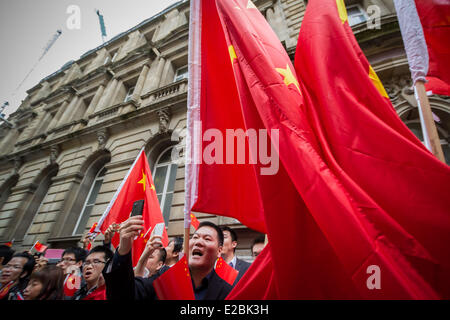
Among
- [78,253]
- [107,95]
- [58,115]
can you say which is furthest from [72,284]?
[58,115]

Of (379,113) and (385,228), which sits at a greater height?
(379,113)

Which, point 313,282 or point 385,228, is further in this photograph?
point 313,282

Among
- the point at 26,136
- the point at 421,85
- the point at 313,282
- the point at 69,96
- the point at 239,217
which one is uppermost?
the point at 69,96

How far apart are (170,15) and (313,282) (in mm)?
16189

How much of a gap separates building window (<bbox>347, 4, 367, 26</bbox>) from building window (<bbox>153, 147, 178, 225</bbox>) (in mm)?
8412

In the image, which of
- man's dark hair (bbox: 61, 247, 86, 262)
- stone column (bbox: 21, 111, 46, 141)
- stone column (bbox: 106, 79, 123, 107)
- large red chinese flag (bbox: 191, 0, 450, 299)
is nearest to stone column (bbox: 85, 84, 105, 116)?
stone column (bbox: 106, 79, 123, 107)

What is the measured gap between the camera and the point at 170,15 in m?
13.3

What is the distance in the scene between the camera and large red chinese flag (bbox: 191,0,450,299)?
105 centimetres

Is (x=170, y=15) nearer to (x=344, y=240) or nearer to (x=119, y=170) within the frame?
(x=119, y=170)

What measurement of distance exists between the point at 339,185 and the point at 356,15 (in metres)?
9.71

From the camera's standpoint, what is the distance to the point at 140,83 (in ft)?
35.0

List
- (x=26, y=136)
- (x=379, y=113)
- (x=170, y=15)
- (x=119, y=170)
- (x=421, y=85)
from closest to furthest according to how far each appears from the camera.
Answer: (x=379, y=113) < (x=421, y=85) < (x=119, y=170) < (x=170, y=15) < (x=26, y=136)

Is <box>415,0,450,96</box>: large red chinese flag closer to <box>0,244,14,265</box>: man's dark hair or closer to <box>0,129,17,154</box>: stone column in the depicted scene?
<box>0,244,14,265</box>: man's dark hair
